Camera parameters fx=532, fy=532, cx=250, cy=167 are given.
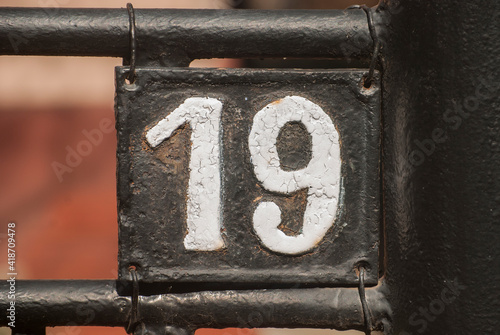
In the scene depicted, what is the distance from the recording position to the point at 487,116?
0.47m

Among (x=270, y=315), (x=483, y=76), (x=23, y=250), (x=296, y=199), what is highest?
(x=483, y=76)

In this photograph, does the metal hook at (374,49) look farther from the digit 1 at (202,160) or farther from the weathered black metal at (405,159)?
the digit 1 at (202,160)

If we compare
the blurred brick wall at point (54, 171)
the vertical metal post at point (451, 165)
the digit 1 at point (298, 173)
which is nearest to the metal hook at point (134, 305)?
the digit 1 at point (298, 173)

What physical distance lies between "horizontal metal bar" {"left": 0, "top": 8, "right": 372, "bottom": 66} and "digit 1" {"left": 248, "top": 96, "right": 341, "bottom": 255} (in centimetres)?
6

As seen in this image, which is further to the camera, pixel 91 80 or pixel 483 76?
pixel 91 80

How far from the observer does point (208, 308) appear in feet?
1.73

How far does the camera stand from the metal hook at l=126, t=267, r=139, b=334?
519 mm

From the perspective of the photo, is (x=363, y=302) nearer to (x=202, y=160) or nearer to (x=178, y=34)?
(x=202, y=160)

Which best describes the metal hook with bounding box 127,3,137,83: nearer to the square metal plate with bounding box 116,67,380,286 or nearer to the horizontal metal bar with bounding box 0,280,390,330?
the square metal plate with bounding box 116,67,380,286

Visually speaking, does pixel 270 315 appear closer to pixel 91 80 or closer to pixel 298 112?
pixel 298 112

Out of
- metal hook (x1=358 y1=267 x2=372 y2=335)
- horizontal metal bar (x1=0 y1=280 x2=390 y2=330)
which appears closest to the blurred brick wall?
horizontal metal bar (x1=0 y1=280 x2=390 y2=330)

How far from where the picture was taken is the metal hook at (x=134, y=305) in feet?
1.70

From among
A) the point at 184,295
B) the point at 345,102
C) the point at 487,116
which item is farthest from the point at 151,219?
the point at 487,116

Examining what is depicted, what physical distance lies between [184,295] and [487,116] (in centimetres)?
33
